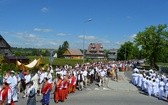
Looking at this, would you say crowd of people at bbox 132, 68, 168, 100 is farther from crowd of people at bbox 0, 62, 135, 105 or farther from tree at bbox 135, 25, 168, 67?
tree at bbox 135, 25, 168, 67

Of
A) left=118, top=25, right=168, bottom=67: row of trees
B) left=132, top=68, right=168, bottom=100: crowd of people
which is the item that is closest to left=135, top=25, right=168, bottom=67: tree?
left=118, top=25, right=168, bottom=67: row of trees

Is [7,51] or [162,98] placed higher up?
[7,51]

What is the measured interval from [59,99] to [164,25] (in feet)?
210

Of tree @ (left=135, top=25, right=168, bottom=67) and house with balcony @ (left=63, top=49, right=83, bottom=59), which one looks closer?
tree @ (left=135, top=25, right=168, bottom=67)

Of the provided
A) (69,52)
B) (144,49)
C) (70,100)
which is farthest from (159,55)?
(69,52)

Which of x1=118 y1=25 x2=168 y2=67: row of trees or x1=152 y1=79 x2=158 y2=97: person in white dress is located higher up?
x1=118 y1=25 x2=168 y2=67: row of trees

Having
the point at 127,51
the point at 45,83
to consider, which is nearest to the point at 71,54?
the point at 127,51

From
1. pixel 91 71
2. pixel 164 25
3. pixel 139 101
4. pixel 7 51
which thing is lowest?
pixel 139 101

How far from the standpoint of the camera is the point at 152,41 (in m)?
81.4

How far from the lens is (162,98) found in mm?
24562

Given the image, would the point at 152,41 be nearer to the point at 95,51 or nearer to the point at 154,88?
the point at 154,88

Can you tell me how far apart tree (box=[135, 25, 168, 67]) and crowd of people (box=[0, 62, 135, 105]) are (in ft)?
141

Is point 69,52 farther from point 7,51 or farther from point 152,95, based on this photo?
point 152,95

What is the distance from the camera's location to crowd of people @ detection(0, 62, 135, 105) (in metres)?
16.5
